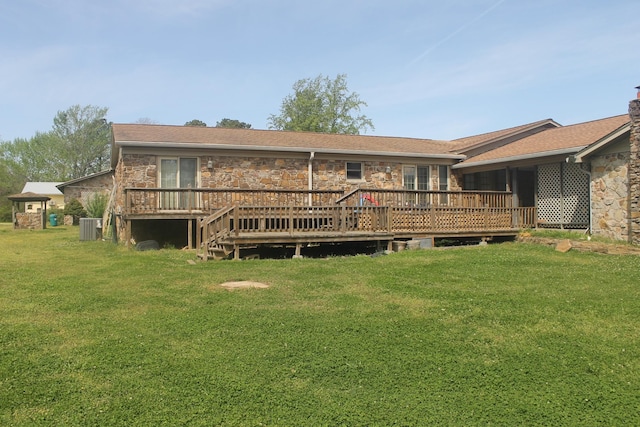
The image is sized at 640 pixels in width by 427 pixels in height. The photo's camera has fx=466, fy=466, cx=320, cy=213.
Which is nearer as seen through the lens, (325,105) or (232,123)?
(325,105)

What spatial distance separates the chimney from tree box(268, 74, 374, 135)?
1381 inches

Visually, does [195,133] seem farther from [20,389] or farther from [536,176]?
[20,389]

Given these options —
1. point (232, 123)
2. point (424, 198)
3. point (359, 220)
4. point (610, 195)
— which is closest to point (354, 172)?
point (424, 198)

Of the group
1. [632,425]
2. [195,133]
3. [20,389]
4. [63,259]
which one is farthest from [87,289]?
[195,133]

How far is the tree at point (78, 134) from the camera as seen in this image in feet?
→ 166

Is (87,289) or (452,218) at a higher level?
(452,218)

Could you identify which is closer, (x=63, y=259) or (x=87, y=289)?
(x=87, y=289)

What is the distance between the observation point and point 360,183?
53.6 ft

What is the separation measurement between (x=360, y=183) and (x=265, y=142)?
11.8ft

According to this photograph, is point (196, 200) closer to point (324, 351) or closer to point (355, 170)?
point (355, 170)

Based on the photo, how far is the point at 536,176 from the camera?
605 inches

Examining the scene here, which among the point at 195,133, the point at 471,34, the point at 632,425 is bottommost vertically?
the point at 632,425

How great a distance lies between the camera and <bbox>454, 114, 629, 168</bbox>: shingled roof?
13.4 meters

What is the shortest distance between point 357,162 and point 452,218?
187 inches
